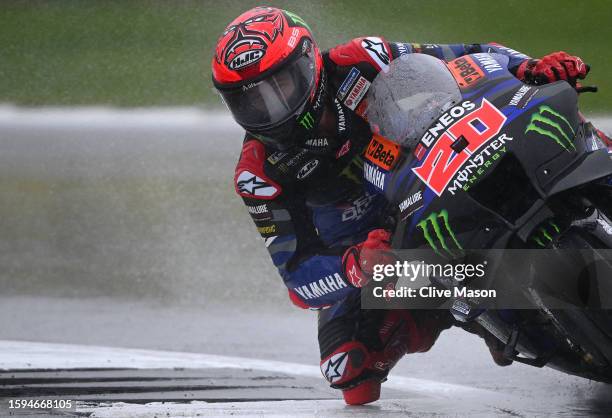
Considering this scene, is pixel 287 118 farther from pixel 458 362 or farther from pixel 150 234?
pixel 150 234

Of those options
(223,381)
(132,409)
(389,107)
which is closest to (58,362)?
(223,381)

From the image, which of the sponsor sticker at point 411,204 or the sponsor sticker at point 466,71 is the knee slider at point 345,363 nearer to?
the sponsor sticker at point 411,204

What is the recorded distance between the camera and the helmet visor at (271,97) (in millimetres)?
3787

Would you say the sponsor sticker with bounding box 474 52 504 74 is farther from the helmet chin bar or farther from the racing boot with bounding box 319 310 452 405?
the racing boot with bounding box 319 310 452 405

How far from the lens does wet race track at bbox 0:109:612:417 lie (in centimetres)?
435

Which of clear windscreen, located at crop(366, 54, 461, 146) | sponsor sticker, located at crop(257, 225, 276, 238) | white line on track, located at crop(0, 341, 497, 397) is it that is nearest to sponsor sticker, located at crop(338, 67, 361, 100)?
sponsor sticker, located at crop(257, 225, 276, 238)

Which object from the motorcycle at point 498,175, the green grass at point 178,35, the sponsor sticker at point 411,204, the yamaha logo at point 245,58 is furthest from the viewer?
the green grass at point 178,35

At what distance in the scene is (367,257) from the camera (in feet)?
11.9

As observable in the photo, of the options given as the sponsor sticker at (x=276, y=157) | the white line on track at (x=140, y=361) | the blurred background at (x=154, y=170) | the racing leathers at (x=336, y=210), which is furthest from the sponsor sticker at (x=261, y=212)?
the blurred background at (x=154, y=170)

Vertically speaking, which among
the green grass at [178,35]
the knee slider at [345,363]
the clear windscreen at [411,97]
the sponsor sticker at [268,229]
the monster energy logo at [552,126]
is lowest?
the green grass at [178,35]

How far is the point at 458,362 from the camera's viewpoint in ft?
18.0

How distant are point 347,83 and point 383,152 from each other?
89cm

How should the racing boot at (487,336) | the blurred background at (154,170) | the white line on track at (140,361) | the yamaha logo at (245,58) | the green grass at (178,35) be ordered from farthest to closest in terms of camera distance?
the green grass at (178,35)
the blurred background at (154,170)
the white line on track at (140,361)
the racing boot at (487,336)
the yamaha logo at (245,58)

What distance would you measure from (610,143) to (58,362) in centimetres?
298
